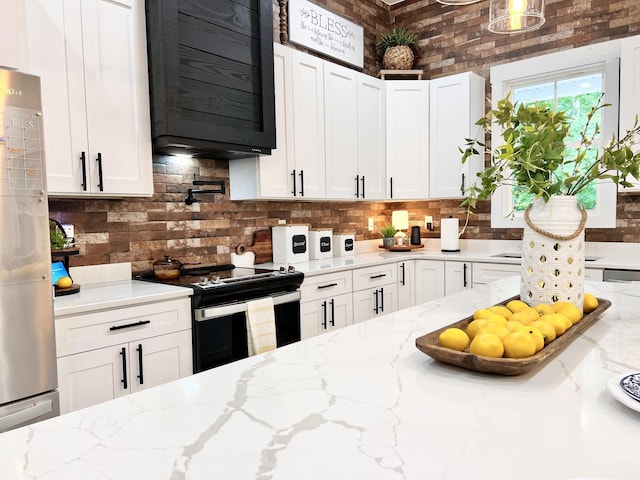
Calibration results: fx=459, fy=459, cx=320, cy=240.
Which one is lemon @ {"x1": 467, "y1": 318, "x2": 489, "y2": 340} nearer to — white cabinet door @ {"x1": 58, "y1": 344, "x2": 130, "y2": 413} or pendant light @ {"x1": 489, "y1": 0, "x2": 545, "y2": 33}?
pendant light @ {"x1": 489, "y1": 0, "x2": 545, "y2": 33}

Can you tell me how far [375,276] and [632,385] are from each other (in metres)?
2.87

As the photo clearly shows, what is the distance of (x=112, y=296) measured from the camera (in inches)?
86.9

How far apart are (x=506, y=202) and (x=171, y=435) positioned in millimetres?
3989

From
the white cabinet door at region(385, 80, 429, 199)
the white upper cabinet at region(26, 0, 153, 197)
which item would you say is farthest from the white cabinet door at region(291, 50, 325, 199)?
the white upper cabinet at region(26, 0, 153, 197)

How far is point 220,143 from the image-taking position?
2.79m

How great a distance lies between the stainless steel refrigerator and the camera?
5.61ft

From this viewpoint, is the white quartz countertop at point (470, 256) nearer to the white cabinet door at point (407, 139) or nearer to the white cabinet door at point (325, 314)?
the white cabinet door at point (325, 314)

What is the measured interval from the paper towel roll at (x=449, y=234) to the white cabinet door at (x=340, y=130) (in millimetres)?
916

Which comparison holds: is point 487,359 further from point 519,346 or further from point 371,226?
point 371,226

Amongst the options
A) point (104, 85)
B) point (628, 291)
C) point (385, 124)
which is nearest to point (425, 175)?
point (385, 124)

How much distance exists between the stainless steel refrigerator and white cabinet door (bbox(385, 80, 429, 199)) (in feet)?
10.2

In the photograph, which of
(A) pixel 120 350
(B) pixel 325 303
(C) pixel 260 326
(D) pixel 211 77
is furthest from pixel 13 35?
(B) pixel 325 303

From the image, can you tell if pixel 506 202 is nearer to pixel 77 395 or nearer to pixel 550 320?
pixel 550 320

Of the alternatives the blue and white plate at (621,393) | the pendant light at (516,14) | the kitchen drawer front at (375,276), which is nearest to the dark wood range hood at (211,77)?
the kitchen drawer front at (375,276)
